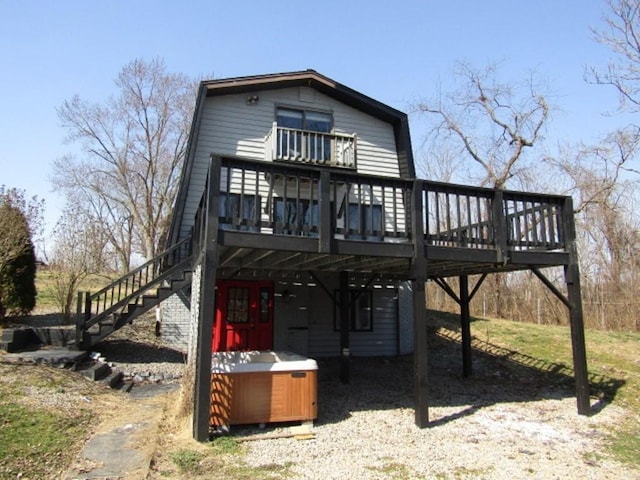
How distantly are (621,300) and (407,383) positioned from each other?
1153cm

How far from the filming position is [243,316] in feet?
38.7

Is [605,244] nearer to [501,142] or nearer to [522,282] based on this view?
[522,282]

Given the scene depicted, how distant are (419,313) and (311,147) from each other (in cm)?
653

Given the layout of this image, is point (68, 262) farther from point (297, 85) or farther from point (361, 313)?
point (361, 313)

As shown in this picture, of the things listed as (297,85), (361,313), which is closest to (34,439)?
(361,313)

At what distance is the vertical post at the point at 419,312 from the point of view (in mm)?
6629

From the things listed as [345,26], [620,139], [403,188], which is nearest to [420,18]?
[345,26]

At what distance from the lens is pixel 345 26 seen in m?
10.0

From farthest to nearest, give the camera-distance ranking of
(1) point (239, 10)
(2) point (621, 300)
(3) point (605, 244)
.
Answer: (3) point (605, 244) < (2) point (621, 300) < (1) point (239, 10)

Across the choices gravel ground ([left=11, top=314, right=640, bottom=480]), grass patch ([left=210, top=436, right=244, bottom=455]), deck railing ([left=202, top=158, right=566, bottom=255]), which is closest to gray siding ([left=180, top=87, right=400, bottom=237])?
deck railing ([left=202, top=158, right=566, bottom=255])

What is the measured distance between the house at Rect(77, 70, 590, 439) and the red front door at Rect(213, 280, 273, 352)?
0.09 feet

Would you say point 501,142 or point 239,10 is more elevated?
point 501,142

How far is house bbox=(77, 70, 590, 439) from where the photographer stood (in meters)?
6.56

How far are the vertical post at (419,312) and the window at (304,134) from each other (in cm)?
545
